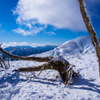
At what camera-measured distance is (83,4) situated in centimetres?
170

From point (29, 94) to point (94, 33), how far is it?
2489 millimetres

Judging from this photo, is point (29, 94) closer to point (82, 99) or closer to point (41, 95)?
point (41, 95)

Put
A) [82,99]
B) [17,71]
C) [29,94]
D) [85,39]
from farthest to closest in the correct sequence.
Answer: [85,39] < [17,71] < [29,94] < [82,99]

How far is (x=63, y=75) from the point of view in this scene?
2830 mm

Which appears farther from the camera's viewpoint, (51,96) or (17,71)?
(17,71)

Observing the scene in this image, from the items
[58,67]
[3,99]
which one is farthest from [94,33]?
[3,99]

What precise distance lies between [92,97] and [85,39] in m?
47.7

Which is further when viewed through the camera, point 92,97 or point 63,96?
point 63,96

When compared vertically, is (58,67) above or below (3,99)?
above

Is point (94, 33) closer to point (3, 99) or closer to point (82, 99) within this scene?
point (82, 99)

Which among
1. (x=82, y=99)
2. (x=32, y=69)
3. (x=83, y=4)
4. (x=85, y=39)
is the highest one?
(x=85, y=39)

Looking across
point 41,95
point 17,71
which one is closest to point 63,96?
point 41,95

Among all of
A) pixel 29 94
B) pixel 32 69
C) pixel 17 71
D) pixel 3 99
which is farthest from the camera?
pixel 17 71

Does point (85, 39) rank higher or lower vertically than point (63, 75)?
higher
